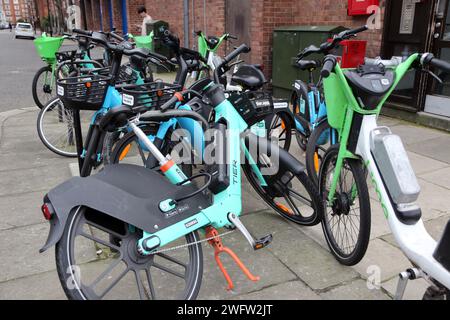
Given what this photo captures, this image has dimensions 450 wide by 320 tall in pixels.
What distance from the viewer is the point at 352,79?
2.34 meters

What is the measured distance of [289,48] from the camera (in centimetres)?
723

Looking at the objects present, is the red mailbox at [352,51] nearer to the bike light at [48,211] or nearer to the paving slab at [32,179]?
the paving slab at [32,179]

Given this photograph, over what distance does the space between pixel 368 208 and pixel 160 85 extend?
1993 millimetres

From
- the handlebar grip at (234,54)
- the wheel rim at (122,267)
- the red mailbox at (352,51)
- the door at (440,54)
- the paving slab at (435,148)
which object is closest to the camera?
the wheel rim at (122,267)

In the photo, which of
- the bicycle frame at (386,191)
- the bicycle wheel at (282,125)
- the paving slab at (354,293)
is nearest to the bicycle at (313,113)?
the bicycle wheel at (282,125)

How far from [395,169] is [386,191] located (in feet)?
0.43

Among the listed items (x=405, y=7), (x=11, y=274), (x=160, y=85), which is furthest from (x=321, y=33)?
(x=11, y=274)

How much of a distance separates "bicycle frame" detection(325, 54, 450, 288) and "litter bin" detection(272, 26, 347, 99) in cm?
427

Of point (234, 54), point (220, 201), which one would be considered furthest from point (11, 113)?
point (220, 201)

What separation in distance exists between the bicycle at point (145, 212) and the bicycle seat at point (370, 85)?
0.75 meters

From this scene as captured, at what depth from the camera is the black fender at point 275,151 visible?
3041mm

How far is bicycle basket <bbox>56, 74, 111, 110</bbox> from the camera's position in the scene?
3.66m

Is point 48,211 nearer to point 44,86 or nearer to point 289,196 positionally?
point 289,196

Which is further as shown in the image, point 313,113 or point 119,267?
point 313,113
